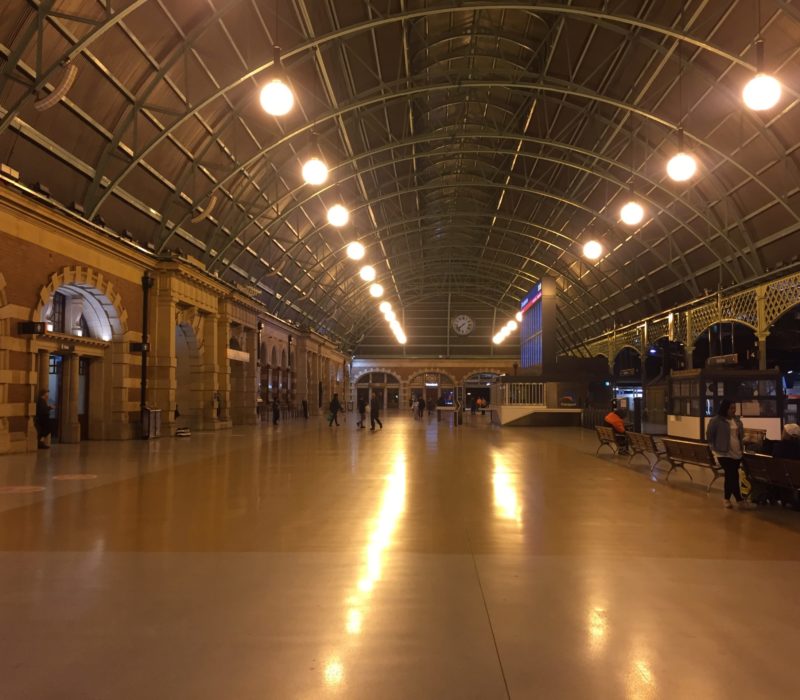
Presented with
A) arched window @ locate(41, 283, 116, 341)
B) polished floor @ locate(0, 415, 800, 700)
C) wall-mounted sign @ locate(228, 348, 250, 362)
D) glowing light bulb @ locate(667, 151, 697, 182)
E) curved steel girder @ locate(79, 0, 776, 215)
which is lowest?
polished floor @ locate(0, 415, 800, 700)

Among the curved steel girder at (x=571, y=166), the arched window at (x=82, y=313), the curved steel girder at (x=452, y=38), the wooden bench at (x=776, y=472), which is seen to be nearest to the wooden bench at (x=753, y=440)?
the wooden bench at (x=776, y=472)

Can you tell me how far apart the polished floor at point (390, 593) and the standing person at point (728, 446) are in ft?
1.40

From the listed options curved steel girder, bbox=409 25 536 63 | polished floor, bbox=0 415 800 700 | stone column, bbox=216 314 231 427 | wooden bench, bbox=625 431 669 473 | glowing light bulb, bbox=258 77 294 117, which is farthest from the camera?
stone column, bbox=216 314 231 427

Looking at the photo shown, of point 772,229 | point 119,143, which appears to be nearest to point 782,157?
point 772,229

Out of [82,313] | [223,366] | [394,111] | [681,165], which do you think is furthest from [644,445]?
[394,111]

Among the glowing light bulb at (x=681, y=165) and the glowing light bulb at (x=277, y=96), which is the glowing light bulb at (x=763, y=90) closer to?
the glowing light bulb at (x=681, y=165)

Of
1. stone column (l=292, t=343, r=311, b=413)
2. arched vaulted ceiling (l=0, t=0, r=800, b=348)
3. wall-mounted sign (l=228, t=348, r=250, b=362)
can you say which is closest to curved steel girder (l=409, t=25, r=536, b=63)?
arched vaulted ceiling (l=0, t=0, r=800, b=348)

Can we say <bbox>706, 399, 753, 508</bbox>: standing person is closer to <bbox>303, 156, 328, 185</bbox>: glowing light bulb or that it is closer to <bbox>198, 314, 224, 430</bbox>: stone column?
<bbox>303, 156, 328, 185</bbox>: glowing light bulb

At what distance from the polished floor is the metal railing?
22169mm

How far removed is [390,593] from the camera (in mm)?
5113

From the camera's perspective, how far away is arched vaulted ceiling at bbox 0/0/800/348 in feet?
52.6

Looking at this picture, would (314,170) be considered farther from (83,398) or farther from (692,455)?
(83,398)

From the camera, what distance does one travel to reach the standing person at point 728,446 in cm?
895

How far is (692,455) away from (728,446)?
87.7 inches
